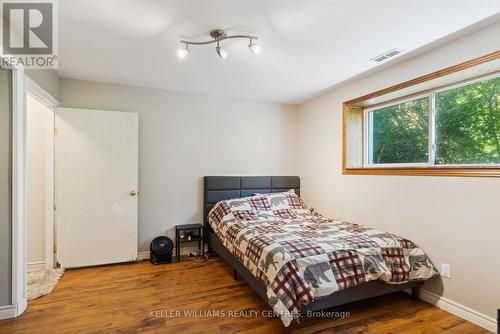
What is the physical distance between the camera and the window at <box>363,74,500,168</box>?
222cm

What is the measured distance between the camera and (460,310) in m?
2.19

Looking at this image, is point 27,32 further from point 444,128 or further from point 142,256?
point 444,128

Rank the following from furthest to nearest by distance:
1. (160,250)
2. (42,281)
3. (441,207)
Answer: (160,250)
(42,281)
(441,207)

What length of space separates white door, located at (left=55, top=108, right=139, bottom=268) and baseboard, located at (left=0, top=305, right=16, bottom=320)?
40.7 inches

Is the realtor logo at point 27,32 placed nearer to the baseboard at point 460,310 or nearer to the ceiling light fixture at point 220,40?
the ceiling light fixture at point 220,40

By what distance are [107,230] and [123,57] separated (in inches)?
82.7

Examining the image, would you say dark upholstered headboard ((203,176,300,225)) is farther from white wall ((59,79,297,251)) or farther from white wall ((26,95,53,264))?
white wall ((26,95,53,264))

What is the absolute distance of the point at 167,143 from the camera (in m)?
3.71

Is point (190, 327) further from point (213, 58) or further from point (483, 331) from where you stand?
point (213, 58)

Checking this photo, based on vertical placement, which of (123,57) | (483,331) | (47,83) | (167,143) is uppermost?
(123,57)

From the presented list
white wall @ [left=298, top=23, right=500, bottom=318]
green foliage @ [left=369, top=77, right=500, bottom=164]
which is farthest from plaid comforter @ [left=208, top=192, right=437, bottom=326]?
green foliage @ [left=369, top=77, right=500, bottom=164]

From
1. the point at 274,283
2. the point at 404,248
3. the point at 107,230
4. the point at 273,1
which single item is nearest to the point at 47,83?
the point at 107,230

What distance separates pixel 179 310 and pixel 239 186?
1995 millimetres

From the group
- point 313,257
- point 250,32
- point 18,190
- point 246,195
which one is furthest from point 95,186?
point 313,257
